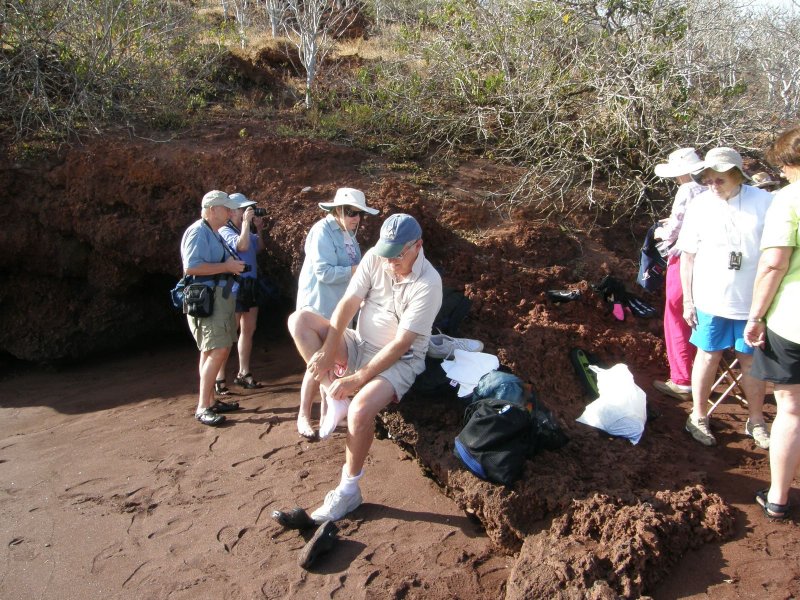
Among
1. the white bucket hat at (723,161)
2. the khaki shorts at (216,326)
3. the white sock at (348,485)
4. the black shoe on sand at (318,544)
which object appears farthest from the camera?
the khaki shorts at (216,326)

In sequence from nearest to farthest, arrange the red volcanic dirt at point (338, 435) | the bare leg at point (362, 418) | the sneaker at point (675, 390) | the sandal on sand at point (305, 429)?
the red volcanic dirt at point (338, 435)
the bare leg at point (362, 418)
the sandal on sand at point (305, 429)
the sneaker at point (675, 390)

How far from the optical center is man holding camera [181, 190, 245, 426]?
16.6 feet

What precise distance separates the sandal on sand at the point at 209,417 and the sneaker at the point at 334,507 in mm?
1699

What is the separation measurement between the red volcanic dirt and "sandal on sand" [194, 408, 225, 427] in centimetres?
14

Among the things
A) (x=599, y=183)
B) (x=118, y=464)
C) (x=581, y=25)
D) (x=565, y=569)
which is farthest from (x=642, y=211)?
(x=118, y=464)

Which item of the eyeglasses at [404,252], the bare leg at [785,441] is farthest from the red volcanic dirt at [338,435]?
the eyeglasses at [404,252]

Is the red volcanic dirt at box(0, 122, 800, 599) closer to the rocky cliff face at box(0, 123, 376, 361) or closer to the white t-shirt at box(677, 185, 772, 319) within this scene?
the rocky cliff face at box(0, 123, 376, 361)

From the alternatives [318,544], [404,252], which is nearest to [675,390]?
[404,252]

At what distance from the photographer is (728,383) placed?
5.12 metres

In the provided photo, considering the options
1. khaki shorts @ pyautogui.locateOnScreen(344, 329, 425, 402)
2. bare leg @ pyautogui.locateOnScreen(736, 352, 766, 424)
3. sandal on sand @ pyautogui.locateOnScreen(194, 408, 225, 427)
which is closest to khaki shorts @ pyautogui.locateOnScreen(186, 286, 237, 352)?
sandal on sand @ pyautogui.locateOnScreen(194, 408, 225, 427)

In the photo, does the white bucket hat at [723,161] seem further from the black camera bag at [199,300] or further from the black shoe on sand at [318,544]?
the black camera bag at [199,300]

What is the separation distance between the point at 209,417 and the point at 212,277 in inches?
43.9

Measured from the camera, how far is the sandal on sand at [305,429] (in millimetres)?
4785

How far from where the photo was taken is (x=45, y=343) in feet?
24.5
